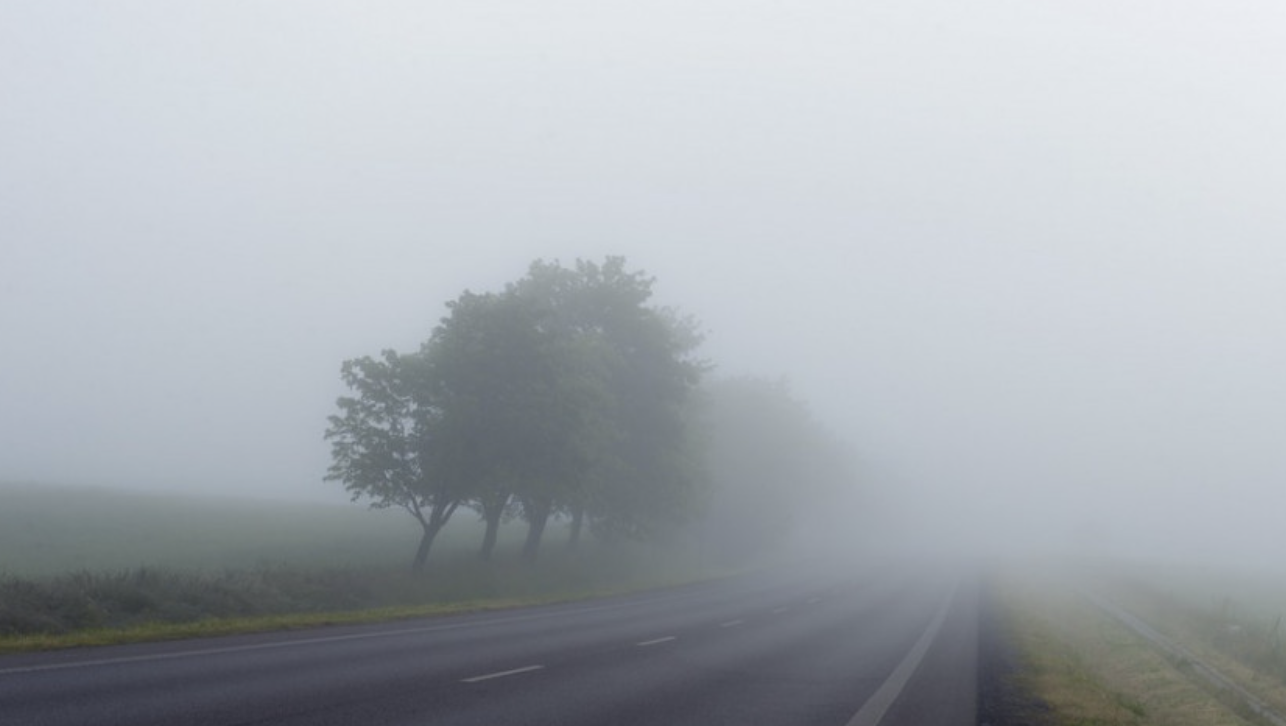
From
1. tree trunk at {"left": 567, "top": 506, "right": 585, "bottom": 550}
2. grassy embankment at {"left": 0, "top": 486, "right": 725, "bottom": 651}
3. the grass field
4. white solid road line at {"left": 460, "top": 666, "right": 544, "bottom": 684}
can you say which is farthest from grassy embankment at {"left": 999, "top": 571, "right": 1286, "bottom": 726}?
Answer: the grass field

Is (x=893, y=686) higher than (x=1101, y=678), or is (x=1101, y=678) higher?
(x=893, y=686)

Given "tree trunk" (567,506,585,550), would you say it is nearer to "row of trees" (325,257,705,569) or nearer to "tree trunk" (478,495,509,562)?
"row of trees" (325,257,705,569)

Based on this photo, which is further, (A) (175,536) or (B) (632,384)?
(B) (632,384)

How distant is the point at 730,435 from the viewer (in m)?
92.9

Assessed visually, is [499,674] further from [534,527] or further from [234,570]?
[534,527]

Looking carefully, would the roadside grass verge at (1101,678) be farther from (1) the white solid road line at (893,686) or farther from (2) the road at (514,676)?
(1) the white solid road line at (893,686)

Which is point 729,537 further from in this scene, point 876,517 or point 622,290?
point 876,517

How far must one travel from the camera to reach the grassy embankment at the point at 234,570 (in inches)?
1005

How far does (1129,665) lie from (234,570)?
22.3 metres

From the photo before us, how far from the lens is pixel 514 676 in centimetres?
1928

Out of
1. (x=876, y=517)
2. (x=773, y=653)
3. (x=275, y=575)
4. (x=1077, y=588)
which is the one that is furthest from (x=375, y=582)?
(x=876, y=517)

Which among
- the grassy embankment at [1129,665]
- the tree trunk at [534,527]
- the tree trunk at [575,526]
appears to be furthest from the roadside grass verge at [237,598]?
the grassy embankment at [1129,665]

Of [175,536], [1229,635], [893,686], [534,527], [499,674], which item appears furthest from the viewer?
[175,536]

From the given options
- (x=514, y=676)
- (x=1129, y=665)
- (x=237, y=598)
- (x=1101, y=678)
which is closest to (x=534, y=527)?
(x=237, y=598)
